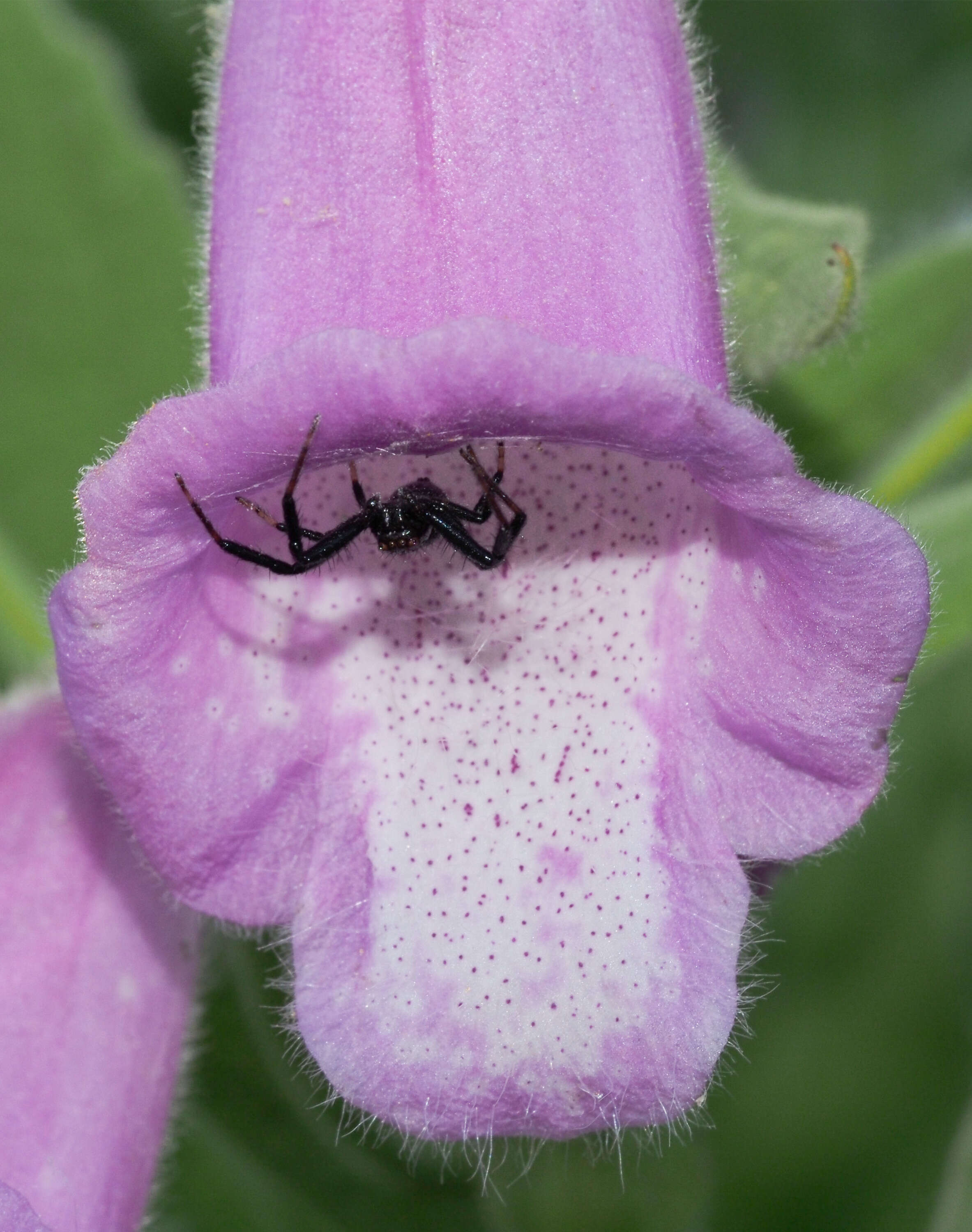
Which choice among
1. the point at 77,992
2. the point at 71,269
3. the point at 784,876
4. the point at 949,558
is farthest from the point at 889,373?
the point at 77,992

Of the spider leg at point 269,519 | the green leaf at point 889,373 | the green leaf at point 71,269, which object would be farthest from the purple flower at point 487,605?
the green leaf at point 71,269

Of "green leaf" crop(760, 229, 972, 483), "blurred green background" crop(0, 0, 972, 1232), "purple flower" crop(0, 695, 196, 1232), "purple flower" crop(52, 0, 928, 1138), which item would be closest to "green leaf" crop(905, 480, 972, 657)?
→ "blurred green background" crop(0, 0, 972, 1232)

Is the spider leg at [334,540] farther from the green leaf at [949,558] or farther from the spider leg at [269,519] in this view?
the green leaf at [949,558]

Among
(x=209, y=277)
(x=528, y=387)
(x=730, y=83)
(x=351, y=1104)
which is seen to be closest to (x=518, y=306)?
(x=528, y=387)

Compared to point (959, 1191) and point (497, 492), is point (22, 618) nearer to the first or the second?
point (497, 492)

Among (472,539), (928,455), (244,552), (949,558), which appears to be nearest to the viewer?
(244,552)

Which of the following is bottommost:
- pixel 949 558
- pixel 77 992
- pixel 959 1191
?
pixel 959 1191

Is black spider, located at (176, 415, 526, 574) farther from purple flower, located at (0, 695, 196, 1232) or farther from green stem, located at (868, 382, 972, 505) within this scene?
green stem, located at (868, 382, 972, 505)
